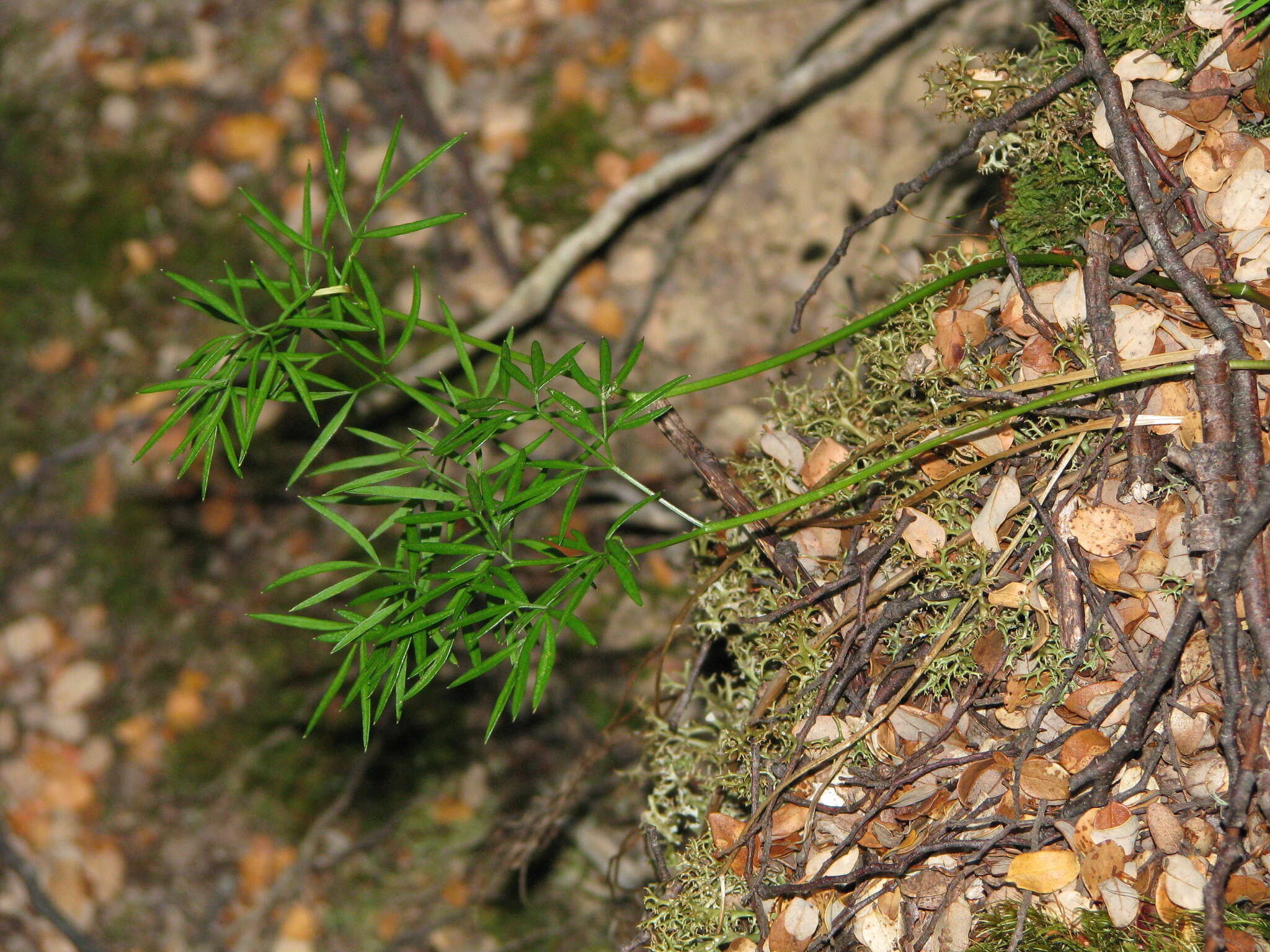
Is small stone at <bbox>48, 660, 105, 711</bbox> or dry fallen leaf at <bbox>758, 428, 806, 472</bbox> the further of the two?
small stone at <bbox>48, 660, 105, 711</bbox>

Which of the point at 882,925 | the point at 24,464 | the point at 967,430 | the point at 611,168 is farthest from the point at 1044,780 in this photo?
the point at 24,464

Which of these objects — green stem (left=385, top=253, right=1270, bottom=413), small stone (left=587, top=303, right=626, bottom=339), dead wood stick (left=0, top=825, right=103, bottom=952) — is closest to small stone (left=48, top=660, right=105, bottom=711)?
dead wood stick (left=0, top=825, right=103, bottom=952)

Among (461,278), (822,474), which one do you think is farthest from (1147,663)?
(461,278)

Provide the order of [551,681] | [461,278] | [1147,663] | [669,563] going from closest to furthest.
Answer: [1147,663] < [551,681] < [669,563] < [461,278]

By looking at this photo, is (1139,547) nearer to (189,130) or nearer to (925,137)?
(925,137)

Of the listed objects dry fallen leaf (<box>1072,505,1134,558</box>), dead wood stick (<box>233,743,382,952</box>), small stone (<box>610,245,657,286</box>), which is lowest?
dead wood stick (<box>233,743,382,952</box>)

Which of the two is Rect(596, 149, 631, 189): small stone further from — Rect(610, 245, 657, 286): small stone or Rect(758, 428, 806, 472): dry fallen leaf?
Rect(758, 428, 806, 472): dry fallen leaf

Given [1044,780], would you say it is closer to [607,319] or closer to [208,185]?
[607,319]
